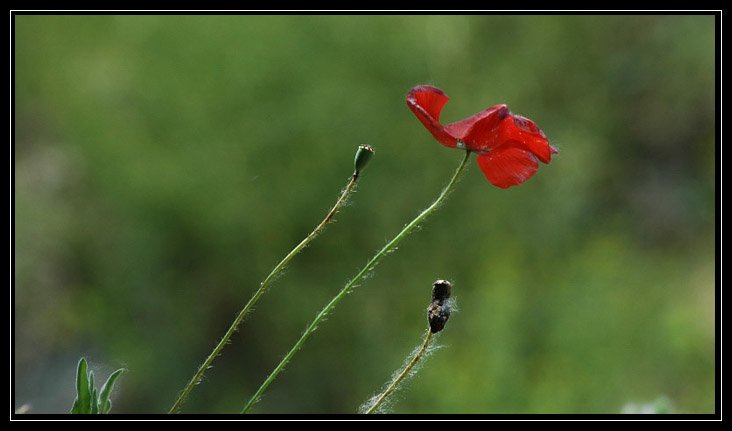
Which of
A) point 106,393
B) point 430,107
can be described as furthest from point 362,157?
point 106,393

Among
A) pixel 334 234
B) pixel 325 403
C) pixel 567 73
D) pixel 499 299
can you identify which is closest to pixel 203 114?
pixel 334 234

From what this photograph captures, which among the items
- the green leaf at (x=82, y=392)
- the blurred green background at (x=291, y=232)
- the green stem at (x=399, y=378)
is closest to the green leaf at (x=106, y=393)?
the green leaf at (x=82, y=392)

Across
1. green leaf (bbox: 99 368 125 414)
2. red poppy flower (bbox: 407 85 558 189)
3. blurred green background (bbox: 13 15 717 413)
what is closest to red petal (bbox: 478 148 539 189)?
red poppy flower (bbox: 407 85 558 189)

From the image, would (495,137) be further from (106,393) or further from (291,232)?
(291,232)

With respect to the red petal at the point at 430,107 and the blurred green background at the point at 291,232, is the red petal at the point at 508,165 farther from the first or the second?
the blurred green background at the point at 291,232

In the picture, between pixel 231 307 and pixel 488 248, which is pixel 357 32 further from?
pixel 231 307

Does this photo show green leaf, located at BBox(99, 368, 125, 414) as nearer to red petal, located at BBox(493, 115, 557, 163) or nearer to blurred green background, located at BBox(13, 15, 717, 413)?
red petal, located at BBox(493, 115, 557, 163)

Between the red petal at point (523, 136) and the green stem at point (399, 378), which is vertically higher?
the red petal at point (523, 136)
